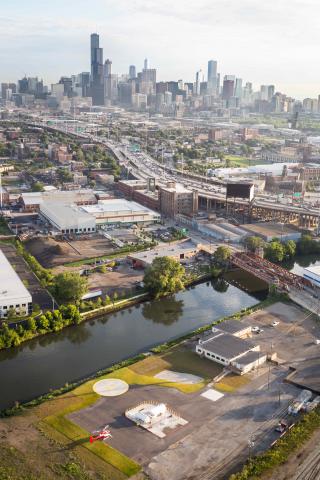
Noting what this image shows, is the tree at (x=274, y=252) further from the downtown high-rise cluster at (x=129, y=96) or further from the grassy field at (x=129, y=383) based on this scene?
the downtown high-rise cluster at (x=129, y=96)

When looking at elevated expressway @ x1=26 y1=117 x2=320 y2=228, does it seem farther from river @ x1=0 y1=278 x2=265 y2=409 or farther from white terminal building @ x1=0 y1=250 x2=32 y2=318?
white terminal building @ x1=0 y1=250 x2=32 y2=318

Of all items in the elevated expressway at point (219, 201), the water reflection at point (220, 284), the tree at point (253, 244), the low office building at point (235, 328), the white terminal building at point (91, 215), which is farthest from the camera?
the elevated expressway at point (219, 201)

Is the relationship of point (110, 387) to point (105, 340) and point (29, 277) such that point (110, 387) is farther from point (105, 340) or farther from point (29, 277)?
point (29, 277)

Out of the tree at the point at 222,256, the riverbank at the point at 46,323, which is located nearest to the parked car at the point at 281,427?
the riverbank at the point at 46,323

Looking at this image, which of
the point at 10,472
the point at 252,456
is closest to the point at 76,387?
the point at 10,472

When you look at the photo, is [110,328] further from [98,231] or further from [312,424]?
[98,231]

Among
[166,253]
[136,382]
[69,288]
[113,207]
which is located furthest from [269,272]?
[113,207]
